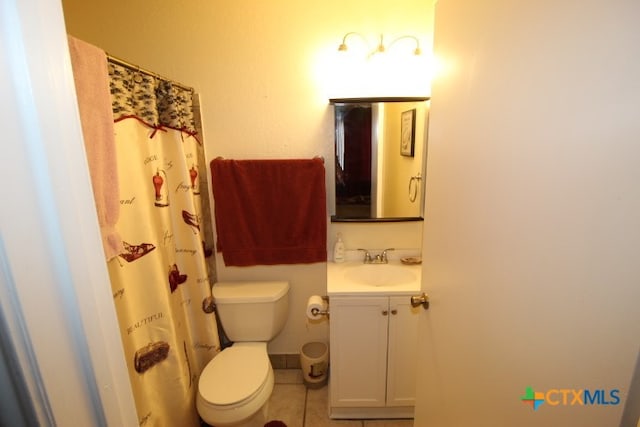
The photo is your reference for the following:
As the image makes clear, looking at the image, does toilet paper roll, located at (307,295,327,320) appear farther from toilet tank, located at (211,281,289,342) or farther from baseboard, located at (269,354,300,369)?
baseboard, located at (269,354,300,369)

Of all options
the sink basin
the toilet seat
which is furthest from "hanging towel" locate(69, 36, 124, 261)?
the sink basin

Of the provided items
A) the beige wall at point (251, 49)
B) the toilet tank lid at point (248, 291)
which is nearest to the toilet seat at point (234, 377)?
the toilet tank lid at point (248, 291)

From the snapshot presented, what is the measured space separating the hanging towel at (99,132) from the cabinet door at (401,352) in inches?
49.5

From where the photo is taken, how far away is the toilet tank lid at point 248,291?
1676 millimetres

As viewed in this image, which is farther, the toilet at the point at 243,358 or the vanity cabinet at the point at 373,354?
the vanity cabinet at the point at 373,354

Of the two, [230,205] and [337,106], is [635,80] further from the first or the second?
[230,205]

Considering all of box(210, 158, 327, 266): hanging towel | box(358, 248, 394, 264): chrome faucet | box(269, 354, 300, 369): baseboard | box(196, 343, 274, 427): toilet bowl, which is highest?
box(210, 158, 327, 266): hanging towel

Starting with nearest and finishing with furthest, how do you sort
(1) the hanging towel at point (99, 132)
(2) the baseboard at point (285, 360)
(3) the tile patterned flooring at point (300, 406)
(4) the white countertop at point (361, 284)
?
(1) the hanging towel at point (99, 132) → (4) the white countertop at point (361, 284) → (3) the tile patterned flooring at point (300, 406) → (2) the baseboard at point (285, 360)

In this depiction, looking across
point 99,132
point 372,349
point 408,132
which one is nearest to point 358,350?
point 372,349

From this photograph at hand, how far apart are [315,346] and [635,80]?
6.45 ft

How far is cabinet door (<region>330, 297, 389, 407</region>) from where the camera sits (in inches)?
58.7

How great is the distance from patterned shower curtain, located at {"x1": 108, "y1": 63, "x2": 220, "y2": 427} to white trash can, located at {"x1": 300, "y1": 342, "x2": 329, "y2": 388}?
587 mm

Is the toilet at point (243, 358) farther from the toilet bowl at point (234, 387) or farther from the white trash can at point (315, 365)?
the white trash can at point (315, 365)

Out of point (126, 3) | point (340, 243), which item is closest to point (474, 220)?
point (340, 243)
